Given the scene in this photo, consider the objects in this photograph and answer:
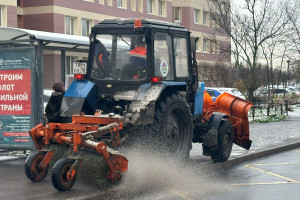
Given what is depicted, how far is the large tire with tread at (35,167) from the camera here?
9.30 metres

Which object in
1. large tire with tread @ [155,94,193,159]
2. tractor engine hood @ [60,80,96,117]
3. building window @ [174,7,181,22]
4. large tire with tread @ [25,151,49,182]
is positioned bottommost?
large tire with tread @ [25,151,49,182]

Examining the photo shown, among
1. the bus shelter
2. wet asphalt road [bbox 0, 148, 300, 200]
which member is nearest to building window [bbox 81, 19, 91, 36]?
the bus shelter

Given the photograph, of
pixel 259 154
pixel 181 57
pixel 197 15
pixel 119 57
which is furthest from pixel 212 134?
pixel 197 15

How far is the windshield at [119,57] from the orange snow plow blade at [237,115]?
3.10m

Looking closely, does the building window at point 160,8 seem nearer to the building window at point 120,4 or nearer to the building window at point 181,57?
the building window at point 120,4

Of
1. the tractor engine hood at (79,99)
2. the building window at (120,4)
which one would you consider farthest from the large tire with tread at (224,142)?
the building window at (120,4)

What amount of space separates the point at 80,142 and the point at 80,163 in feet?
1.08

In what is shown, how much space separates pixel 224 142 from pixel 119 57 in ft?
9.58

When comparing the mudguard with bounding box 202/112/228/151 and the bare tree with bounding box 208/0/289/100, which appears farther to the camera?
the bare tree with bounding box 208/0/289/100

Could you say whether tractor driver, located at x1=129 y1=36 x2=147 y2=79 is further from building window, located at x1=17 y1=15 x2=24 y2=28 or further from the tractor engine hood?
building window, located at x1=17 y1=15 x2=24 y2=28

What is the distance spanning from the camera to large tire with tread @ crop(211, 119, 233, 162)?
12.0m

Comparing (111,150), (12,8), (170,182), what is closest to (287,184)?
(170,182)

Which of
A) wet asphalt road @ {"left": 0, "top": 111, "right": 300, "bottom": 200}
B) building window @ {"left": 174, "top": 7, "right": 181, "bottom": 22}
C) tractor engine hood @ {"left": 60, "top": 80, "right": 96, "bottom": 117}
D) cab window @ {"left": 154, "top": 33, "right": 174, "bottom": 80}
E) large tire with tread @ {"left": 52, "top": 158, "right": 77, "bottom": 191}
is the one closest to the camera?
large tire with tread @ {"left": 52, "top": 158, "right": 77, "bottom": 191}

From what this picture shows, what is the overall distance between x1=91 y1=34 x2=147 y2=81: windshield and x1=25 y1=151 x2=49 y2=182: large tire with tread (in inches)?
78.1
